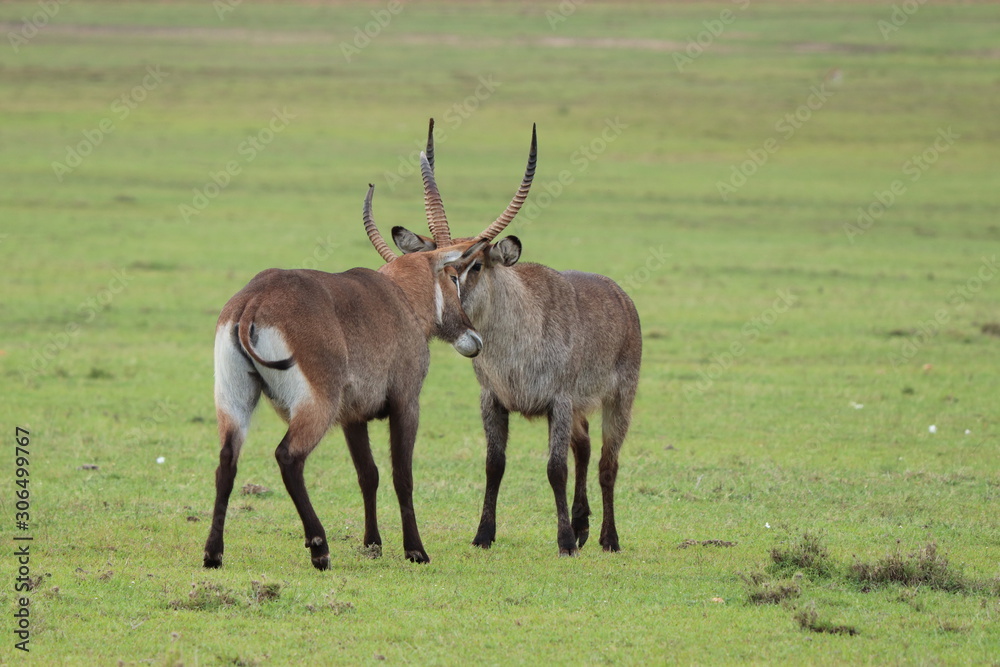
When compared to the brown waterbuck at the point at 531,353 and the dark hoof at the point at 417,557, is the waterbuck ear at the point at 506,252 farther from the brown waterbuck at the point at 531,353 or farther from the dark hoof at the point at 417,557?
the dark hoof at the point at 417,557

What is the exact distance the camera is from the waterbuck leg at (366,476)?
7.34 meters

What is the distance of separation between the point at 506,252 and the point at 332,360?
1.67 m

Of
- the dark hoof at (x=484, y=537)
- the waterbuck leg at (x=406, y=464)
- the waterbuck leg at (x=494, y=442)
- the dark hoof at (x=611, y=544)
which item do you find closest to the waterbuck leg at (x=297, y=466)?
the waterbuck leg at (x=406, y=464)

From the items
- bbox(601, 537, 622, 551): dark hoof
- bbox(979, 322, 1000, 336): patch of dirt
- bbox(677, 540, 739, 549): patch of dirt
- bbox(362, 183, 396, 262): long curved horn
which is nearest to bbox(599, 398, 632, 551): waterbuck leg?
bbox(601, 537, 622, 551): dark hoof

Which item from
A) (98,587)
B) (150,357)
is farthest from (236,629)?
(150,357)

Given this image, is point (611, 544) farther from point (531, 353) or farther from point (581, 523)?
point (531, 353)

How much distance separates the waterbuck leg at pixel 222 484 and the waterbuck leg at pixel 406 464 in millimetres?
1002

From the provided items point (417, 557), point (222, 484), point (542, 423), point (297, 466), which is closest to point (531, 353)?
point (417, 557)

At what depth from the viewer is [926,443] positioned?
1112 cm

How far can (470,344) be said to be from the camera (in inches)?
293

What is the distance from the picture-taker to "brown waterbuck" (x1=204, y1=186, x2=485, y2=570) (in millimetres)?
6488

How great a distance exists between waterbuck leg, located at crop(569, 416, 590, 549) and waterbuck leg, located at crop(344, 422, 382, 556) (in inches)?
51.1

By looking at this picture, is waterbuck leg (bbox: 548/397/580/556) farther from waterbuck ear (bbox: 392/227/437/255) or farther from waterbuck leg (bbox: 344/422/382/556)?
waterbuck ear (bbox: 392/227/437/255)

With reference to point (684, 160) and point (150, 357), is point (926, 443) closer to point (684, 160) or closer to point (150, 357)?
point (150, 357)
